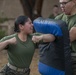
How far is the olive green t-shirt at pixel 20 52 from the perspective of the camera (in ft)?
14.2

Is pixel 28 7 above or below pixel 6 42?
below

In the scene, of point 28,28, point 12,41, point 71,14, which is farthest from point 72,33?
point 12,41

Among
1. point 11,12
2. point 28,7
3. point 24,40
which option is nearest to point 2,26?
point 11,12

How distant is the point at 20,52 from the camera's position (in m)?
4.32

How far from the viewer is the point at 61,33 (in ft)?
13.6

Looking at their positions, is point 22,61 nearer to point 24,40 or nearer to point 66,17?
point 24,40

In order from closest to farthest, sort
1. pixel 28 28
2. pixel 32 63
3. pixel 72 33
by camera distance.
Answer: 1. pixel 72 33
2. pixel 28 28
3. pixel 32 63

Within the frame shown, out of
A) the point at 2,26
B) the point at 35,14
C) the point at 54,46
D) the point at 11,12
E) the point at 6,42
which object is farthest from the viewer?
the point at 11,12

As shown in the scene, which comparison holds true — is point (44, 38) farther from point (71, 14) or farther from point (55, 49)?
point (71, 14)

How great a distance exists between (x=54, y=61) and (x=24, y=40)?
1.54 feet

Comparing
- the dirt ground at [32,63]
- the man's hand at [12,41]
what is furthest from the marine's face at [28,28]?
the dirt ground at [32,63]

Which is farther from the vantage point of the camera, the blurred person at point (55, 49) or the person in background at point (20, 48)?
the person in background at point (20, 48)

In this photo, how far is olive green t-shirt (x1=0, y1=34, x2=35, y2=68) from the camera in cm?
433

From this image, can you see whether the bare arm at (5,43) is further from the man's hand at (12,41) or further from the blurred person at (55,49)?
the blurred person at (55,49)
